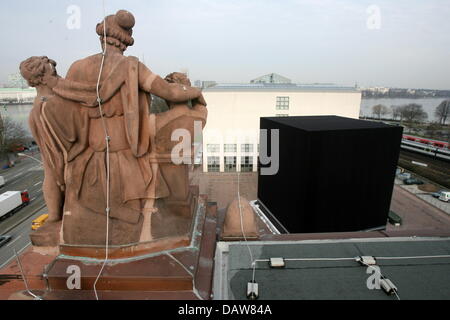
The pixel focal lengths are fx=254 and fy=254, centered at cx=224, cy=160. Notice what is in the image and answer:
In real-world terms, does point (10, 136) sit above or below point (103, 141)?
below

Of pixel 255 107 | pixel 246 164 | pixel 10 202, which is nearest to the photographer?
pixel 10 202

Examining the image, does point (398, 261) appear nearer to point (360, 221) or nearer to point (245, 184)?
point (360, 221)

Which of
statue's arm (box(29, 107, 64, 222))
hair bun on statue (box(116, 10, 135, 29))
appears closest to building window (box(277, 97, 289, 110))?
hair bun on statue (box(116, 10, 135, 29))

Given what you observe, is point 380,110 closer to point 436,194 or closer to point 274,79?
point 274,79

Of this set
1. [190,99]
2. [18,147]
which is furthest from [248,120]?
[18,147]

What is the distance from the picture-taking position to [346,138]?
1096 centimetres

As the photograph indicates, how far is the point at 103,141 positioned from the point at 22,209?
1790 centimetres

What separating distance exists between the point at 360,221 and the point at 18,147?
33364 millimetres

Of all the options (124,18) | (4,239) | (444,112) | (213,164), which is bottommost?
(4,239)

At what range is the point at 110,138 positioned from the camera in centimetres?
474

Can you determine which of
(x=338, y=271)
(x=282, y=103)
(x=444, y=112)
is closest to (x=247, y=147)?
(x=282, y=103)

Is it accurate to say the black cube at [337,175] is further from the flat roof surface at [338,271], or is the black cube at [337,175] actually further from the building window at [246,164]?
the building window at [246,164]

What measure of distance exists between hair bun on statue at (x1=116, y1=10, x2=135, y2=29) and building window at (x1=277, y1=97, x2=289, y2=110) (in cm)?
1960

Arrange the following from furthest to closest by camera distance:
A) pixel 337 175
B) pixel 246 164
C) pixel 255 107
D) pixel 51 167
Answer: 1. pixel 246 164
2. pixel 255 107
3. pixel 337 175
4. pixel 51 167
